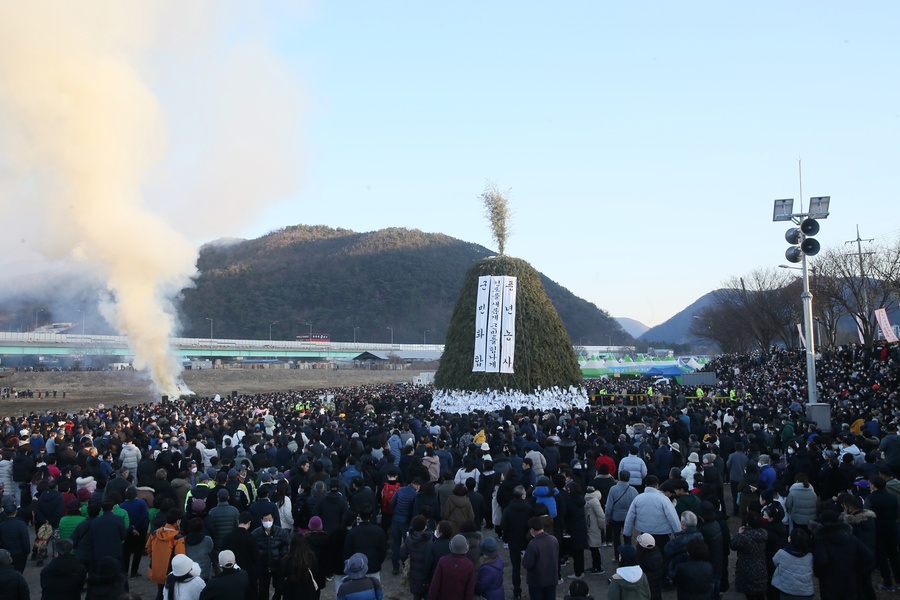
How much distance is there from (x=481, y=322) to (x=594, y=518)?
20176 millimetres

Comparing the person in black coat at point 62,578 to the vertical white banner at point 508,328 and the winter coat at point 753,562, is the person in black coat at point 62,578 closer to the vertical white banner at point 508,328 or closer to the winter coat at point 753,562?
the winter coat at point 753,562

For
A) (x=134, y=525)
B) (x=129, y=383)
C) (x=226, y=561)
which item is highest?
(x=226, y=561)

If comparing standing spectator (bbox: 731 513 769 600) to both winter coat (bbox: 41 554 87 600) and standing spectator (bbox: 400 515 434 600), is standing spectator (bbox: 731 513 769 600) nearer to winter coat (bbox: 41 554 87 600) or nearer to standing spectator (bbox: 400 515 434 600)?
standing spectator (bbox: 400 515 434 600)

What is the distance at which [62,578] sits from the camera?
7223 mm

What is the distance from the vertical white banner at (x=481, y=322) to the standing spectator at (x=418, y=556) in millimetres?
21583

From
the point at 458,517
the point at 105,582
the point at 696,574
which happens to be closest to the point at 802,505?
the point at 696,574

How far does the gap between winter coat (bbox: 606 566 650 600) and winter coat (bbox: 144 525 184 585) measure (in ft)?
16.5

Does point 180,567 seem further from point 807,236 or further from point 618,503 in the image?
point 807,236

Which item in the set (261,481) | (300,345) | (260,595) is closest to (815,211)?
(261,481)

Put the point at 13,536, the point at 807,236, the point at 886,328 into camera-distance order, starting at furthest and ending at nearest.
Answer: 1. the point at 886,328
2. the point at 807,236
3. the point at 13,536

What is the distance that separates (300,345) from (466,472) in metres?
94.5

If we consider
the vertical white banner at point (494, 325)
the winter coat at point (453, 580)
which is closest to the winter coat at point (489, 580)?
the winter coat at point (453, 580)

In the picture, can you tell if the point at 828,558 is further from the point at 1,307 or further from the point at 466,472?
the point at 1,307

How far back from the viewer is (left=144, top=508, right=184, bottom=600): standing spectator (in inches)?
331
